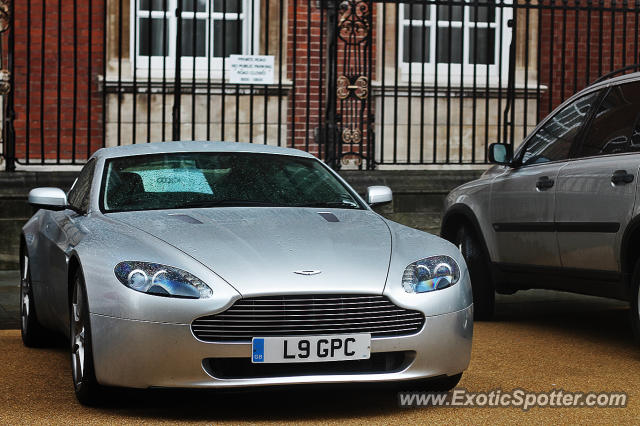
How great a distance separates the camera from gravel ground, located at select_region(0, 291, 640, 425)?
5.41 m

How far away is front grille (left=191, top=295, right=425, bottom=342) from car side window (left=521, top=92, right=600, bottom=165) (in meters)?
3.08

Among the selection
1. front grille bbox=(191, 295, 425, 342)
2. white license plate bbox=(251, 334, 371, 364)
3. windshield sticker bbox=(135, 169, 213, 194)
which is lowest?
white license plate bbox=(251, 334, 371, 364)

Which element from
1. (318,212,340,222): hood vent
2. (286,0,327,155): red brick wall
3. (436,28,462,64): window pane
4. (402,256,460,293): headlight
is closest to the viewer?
(402,256,460,293): headlight

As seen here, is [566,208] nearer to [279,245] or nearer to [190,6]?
[279,245]

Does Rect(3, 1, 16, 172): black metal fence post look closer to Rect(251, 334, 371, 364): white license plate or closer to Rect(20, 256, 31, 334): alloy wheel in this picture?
Rect(20, 256, 31, 334): alloy wheel

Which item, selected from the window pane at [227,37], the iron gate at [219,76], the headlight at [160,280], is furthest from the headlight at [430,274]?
the window pane at [227,37]

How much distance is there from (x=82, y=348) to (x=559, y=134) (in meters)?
3.87

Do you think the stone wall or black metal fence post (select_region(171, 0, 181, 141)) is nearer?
the stone wall

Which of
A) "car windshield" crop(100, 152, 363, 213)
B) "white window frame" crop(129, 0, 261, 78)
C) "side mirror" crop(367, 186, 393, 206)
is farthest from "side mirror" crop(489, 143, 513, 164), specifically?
"white window frame" crop(129, 0, 261, 78)

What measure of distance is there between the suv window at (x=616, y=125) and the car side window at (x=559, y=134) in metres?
0.18

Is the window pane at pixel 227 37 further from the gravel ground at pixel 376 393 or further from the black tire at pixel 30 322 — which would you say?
the black tire at pixel 30 322

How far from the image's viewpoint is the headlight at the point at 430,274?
5.53 m

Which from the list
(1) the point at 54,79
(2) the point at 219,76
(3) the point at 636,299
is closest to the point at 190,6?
(2) the point at 219,76

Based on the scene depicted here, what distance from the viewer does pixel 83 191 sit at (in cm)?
706
